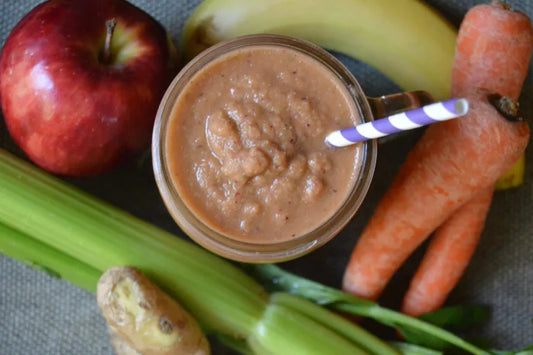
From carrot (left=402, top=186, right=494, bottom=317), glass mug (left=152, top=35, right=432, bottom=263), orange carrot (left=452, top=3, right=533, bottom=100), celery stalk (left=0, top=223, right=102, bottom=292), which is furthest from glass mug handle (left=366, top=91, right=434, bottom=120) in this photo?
celery stalk (left=0, top=223, right=102, bottom=292)

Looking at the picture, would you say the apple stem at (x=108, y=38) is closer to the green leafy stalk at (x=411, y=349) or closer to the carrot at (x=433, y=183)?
the carrot at (x=433, y=183)

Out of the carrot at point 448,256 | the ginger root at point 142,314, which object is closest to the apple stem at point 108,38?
the ginger root at point 142,314

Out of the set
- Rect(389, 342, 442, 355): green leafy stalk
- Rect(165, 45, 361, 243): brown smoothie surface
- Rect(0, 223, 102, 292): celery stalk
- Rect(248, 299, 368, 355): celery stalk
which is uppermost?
Rect(165, 45, 361, 243): brown smoothie surface

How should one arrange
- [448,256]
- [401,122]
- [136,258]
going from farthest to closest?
[448,256]
[136,258]
[401,122]

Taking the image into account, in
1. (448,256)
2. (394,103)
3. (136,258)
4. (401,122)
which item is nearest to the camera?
(401,122)

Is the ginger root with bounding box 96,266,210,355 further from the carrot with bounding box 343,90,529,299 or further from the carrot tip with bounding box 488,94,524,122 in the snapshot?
the carrot tip with bounding box 488,94,524,122

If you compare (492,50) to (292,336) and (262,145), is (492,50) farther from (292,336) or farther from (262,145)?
(292,336)

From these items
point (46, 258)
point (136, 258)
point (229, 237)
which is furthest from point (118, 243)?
point (229, 237)

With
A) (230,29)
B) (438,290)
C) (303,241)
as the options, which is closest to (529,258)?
(438,290)
